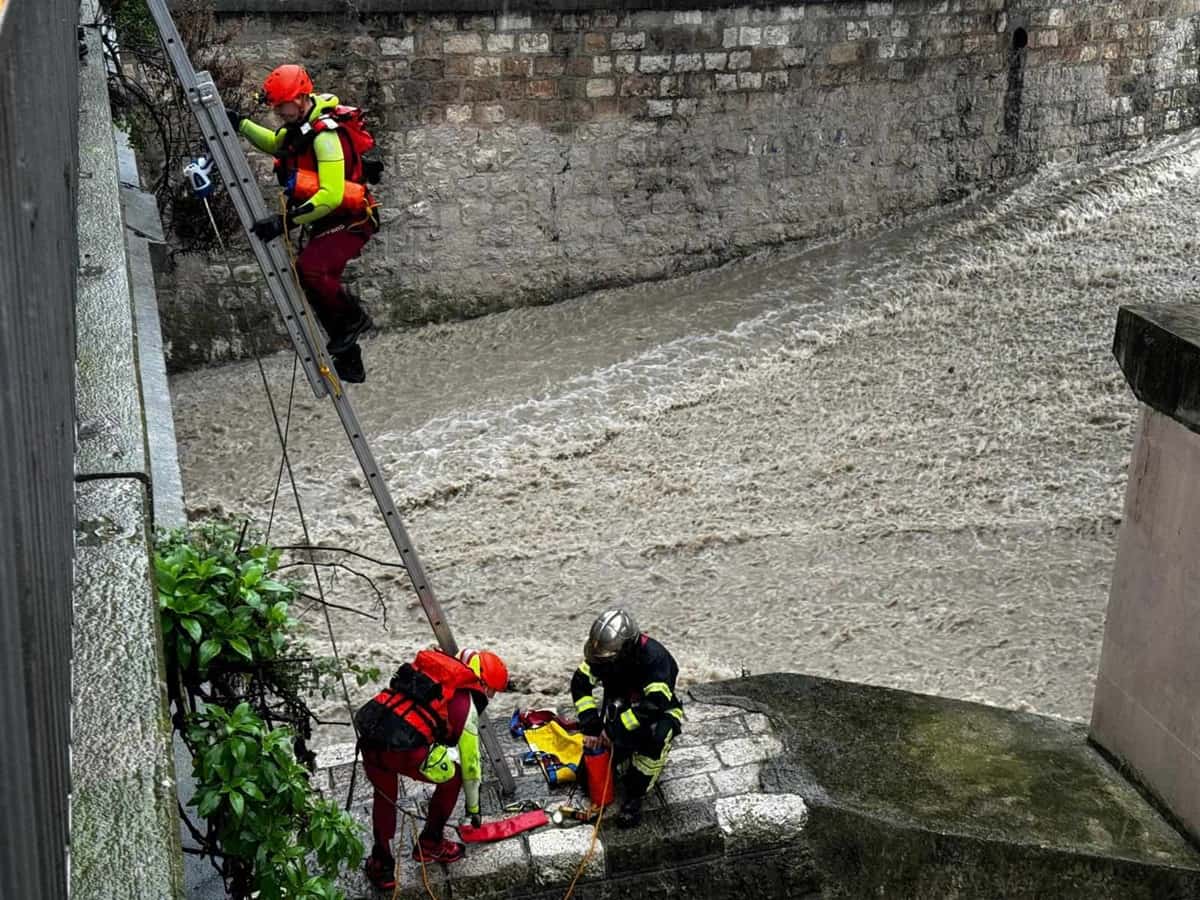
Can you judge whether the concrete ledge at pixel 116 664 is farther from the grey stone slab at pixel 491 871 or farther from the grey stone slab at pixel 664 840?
the grey stone slab at pixel 664 840

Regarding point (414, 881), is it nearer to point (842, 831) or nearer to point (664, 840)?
point (664, 840)

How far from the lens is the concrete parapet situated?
5.19 metres

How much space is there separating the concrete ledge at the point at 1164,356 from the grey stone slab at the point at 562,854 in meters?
2.69

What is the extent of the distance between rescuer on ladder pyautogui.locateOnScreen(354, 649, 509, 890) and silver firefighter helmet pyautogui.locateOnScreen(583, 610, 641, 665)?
0.48 meters

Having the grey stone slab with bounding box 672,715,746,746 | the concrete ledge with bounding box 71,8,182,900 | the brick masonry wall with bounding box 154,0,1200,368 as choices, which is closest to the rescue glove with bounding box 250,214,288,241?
the concrete ledge with bounding box 71,8,182,900

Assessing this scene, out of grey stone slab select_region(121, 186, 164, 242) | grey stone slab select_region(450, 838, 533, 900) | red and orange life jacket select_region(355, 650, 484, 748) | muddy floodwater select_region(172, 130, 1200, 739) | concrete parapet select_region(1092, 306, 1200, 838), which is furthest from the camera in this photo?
muddy floodwater select_region(172, 130, 1200, 739)

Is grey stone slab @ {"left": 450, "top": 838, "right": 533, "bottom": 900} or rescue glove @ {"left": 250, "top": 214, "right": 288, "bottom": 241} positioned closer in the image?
rescue glove @ {"left": 250, "top": 214, "right": 288, "bottom": 241}

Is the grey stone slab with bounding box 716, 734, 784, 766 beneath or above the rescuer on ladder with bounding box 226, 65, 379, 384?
beneath

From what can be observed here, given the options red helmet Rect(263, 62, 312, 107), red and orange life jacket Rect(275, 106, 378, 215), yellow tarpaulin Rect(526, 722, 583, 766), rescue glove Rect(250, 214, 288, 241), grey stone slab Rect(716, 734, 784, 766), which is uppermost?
red helmet Rect(263, 62, 312, 107)

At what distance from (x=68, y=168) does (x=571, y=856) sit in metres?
2.73

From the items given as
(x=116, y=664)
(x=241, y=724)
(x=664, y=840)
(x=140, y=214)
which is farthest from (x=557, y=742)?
(x=140, y=214)

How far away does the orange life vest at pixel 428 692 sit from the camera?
14.1 ft

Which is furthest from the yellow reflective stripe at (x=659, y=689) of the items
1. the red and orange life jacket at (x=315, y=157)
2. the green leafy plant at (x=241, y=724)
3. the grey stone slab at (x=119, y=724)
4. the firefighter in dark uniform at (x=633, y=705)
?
the grey stone slab at (x=119, y=724)

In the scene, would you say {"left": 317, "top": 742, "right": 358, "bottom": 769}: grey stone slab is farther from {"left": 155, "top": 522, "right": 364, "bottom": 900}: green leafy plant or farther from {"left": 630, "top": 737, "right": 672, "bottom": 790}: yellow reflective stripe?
{"left": 155, "top": 522, "right": 364, "bottom": 900}: green leafy plant
